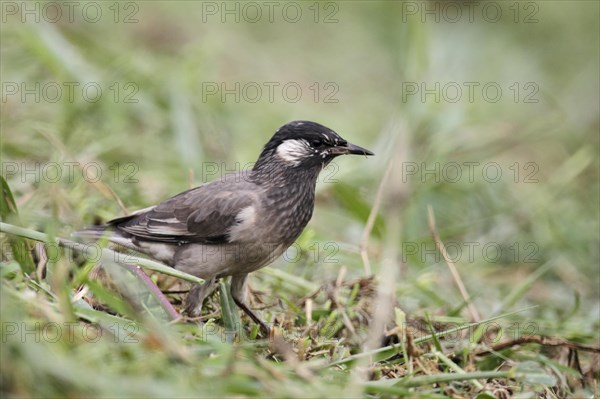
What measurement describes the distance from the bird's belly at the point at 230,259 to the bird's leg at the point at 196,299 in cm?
14

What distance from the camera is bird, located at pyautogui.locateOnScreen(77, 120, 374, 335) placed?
15.7ft

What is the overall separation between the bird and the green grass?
0.23 metres

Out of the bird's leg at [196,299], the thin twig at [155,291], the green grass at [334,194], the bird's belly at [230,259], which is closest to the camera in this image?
the green grass at [334,194]

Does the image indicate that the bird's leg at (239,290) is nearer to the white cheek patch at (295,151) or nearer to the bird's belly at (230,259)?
the bird's belly at (230,259)

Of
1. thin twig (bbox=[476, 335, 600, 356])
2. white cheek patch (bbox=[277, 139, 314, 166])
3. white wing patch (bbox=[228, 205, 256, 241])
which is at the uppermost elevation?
white cheek patch (bbox=[277, 139, 314, 166])

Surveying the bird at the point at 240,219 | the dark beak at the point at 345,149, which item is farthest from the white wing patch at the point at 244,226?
the dark beak at the point at 345,149

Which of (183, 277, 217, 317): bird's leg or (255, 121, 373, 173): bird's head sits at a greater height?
(255, 121, 373, 173): bird's head

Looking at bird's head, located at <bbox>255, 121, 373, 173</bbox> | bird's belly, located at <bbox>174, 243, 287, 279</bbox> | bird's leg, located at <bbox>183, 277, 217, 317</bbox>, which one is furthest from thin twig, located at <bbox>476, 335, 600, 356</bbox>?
bird's leg, located at <bbox>183, 277, 217, 317</bbox>

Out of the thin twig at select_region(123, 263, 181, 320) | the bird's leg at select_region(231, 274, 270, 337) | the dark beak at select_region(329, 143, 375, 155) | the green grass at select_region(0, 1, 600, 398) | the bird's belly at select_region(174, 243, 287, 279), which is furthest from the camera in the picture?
the dark beak at select_region(329, 143, 375, 155)

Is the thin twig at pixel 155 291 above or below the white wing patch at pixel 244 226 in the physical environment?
below

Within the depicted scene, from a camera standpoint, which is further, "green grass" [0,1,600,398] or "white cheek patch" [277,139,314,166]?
"white cheek patch" [277,139,314,166]

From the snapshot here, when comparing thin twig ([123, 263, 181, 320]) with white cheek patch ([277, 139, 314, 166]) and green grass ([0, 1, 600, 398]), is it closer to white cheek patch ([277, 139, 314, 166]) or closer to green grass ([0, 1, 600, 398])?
green grass ([0, 1, 600, 398])

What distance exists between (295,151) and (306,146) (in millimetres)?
73

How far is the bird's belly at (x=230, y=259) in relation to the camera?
4.73 metres
